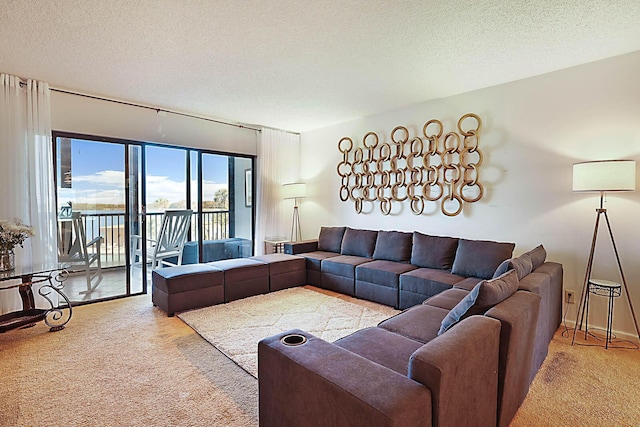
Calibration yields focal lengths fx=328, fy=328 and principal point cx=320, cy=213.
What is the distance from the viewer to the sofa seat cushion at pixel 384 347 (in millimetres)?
1668

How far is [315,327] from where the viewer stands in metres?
3.04

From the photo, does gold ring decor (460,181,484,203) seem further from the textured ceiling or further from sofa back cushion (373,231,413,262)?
the textured ceiling

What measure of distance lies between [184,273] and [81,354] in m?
1.11

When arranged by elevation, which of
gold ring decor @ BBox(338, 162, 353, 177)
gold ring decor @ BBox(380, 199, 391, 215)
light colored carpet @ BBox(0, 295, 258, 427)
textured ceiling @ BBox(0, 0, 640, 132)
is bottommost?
light colored carpet @ BBox(0, 295, 258, 427)

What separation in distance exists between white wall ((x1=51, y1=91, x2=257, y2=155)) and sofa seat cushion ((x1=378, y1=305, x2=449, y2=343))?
12.7ft

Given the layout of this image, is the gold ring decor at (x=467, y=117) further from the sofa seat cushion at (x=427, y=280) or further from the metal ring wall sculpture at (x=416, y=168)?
the sofa seat cushion at (x=427, y=280)

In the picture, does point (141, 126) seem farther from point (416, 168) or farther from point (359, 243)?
point (416, 168)

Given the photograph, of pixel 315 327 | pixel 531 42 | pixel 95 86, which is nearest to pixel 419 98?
pixel 531 42

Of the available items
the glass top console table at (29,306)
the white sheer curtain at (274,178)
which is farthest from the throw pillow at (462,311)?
the white sheer curtain at (274,178)

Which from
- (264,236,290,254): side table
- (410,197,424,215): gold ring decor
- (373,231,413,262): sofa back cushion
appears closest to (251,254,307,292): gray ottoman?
(264,236,290,254): side table

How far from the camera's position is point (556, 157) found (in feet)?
10.5

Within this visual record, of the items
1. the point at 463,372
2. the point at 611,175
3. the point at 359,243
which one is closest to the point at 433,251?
the point at 359,243

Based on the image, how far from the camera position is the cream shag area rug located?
2.72 m

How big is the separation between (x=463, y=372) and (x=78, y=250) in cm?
434
